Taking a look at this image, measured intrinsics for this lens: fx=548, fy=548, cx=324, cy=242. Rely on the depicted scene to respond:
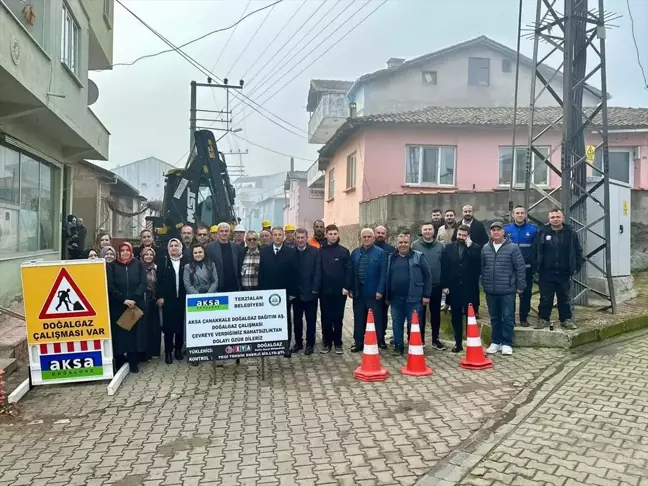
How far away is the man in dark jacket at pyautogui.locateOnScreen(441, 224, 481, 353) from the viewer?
25.1 ft

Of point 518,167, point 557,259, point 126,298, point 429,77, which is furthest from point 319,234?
point 429,77

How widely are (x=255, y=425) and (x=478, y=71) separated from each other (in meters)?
27.3

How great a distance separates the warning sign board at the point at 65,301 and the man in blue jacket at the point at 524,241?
5.69 m

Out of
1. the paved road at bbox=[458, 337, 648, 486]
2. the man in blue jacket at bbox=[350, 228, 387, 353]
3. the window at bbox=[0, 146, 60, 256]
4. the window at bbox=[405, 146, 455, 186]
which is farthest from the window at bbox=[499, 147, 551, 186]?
the window at bbox=[0, 146, 60, 256]

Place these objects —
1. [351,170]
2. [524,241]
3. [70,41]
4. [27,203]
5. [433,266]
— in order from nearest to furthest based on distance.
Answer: [433,266] < [524,241] < [27,203] < [70,41] < [351,170]

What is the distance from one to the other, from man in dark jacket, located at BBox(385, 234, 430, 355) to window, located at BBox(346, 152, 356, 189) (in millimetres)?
13014

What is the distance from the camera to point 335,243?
7.94 meters

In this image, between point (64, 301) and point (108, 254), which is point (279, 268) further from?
point (64, 301)

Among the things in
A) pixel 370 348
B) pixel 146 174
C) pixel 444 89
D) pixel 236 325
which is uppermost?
pixel 146 174

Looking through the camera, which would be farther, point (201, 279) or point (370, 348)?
point (201, 279)

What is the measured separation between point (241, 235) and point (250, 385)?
4.14 meters

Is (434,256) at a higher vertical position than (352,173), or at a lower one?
lower

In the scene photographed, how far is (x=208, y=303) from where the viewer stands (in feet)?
22.3

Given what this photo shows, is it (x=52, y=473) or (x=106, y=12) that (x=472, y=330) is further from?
(x=106, y=12)
